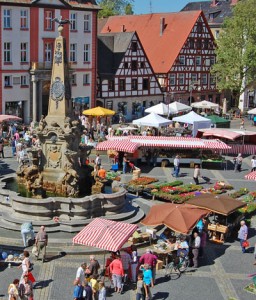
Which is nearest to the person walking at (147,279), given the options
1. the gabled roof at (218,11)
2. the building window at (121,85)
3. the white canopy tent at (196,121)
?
the white canopy tent at (196,121)

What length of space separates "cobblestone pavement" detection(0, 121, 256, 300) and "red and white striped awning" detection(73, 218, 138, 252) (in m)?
1.18

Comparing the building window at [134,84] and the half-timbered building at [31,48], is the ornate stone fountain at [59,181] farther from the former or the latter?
the building window at [134,84]

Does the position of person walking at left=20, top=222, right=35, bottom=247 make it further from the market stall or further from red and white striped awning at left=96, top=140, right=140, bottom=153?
red and white striped awning at left=96, top=140, right=140, bottom=153

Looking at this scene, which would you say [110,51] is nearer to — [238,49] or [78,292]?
[238,49]

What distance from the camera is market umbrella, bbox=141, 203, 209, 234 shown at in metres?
18.4

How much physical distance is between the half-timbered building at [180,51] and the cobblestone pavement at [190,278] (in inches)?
1625

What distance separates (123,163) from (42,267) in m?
14.4

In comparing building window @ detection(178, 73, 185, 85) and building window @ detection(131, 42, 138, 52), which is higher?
building window @ detection(131, 42, 138, 52)

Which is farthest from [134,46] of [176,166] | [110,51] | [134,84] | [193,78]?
[176,166]

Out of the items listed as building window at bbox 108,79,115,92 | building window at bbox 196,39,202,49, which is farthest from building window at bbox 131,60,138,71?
building window at bbox 196,39,202,49

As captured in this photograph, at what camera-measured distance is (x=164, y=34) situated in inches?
2440

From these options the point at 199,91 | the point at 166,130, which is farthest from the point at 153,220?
the point at 199,91

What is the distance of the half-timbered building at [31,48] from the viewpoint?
4609 centimetres

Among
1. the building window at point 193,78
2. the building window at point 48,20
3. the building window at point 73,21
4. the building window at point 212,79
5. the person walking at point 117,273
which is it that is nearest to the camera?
the person walking at point 117,273
